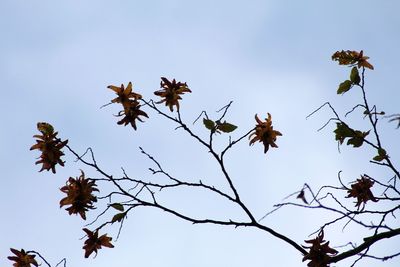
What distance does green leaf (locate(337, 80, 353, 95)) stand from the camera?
4902 millimetres

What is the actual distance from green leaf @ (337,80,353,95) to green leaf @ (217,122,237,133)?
1.45 metres

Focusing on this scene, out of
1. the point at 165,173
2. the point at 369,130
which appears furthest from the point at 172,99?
the point at 369,130

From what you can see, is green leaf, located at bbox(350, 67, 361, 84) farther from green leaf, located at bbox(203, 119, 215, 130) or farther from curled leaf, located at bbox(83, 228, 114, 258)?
curled leaf, located at bbox(83, 228, 114, 258)

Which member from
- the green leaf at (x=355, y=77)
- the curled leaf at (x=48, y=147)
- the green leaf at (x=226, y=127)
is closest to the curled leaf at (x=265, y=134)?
the green leaf at (x=226, y=127)

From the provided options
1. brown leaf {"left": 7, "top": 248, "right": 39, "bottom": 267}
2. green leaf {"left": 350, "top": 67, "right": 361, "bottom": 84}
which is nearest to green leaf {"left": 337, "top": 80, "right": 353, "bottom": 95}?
green leaf {"left": 350, "top": 67, "right": 361, "bottom": 84}

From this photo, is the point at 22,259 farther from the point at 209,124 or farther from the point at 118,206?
the point at 209,124

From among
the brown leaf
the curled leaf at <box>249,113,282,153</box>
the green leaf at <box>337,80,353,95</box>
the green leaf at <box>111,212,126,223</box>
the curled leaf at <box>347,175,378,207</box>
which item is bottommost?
the brown leaf

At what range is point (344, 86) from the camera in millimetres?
4926

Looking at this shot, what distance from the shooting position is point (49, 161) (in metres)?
4.36

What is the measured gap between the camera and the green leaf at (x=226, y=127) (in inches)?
162

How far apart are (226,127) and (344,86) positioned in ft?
5.05

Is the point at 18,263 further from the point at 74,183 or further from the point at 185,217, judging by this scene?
the point at 185,217

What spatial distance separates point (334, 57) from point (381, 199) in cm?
158

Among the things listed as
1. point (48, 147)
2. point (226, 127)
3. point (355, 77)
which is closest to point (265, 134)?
point (226, 127)
